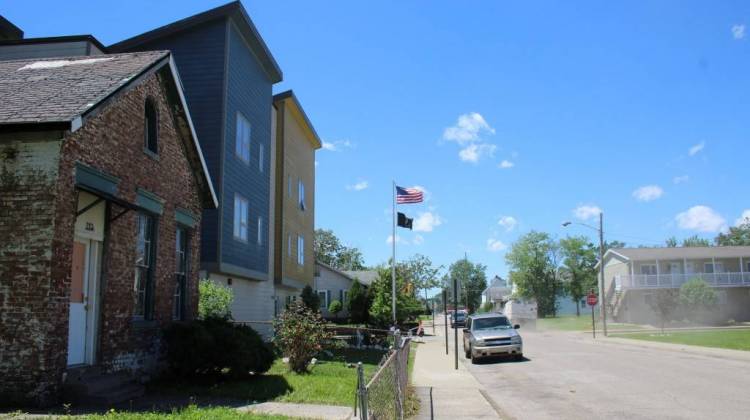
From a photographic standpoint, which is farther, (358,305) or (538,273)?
(538,273)

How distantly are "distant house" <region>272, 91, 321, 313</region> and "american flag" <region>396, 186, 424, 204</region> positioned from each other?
4.93m

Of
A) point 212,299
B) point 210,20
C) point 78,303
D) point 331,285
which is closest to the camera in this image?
point 78,303

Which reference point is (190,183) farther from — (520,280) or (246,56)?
(520,280)

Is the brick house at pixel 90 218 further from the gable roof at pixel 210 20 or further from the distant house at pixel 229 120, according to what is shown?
Answer: the gable roof at pixel 210 20

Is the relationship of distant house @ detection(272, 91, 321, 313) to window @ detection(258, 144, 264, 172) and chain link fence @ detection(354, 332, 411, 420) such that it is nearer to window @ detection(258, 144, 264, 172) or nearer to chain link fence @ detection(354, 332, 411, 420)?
window @ detection(258, 144, 264, 172)

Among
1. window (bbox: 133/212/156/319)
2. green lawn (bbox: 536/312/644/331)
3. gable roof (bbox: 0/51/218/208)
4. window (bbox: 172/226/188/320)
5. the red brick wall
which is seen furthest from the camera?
green lawn (bbox: 536/312/644/331)

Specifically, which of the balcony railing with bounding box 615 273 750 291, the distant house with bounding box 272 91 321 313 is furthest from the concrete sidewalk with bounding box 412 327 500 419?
the balcony railing with bounding box 615 273 750 291

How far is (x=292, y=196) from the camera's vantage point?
101 ft

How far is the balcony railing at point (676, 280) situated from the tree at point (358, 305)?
81.9 ft

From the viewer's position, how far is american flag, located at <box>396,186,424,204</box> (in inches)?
1362

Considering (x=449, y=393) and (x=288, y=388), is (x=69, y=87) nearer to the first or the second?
(x=288, y=388)

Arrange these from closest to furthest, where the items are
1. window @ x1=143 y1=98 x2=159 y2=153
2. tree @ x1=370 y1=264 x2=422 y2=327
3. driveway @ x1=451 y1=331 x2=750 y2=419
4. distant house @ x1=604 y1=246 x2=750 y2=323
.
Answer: driveway @ x1=451 y1=331 x2=750 y2=419 → window @ x1=143 y1=98 x2=159 y2=153 → tree @ x1=370 y1=264 x2=422 y2=327 → distant house @ x1=604 y1=246 x2=750 y2=323

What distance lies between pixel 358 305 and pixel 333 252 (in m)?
52.3

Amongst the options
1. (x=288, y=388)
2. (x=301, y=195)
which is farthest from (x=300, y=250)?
(x=288, y=388)
